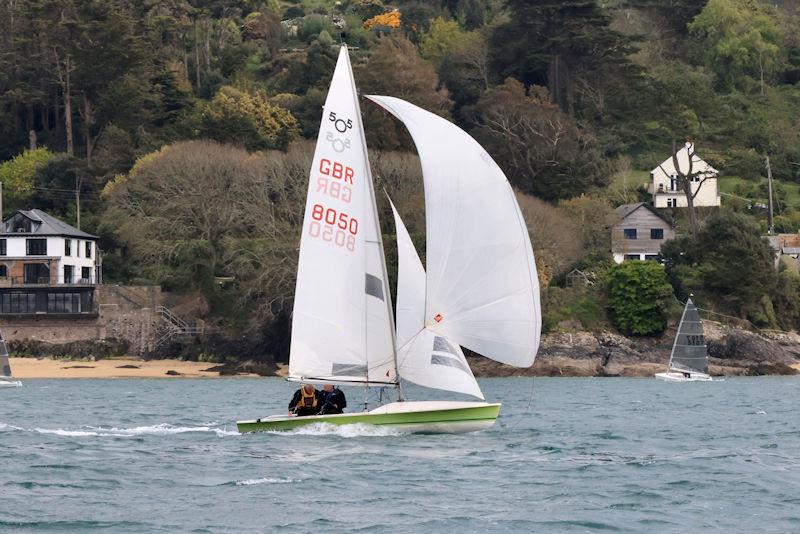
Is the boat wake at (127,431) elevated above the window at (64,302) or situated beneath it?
situated beneath

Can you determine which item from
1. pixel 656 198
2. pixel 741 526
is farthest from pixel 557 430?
pixel 656 198

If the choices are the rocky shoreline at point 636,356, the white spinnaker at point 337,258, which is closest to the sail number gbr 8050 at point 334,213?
the white spinnaker at point 337,258

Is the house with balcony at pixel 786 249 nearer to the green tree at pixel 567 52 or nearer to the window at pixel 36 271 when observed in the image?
the green tree at pixel 567 52

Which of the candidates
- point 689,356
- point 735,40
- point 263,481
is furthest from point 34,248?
point 735,40

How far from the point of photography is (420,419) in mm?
30594

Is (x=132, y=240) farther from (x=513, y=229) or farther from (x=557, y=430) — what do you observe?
(x=513, y=229)

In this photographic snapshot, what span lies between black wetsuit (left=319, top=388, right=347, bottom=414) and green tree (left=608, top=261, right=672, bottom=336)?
42.7m

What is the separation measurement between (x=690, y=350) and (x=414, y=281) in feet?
116

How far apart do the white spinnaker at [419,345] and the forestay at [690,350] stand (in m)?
34.4

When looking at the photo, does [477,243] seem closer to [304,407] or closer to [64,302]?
[304,407]

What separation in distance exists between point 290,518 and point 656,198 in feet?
232

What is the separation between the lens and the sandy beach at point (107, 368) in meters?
67.8

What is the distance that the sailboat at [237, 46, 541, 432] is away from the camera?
97.9ft

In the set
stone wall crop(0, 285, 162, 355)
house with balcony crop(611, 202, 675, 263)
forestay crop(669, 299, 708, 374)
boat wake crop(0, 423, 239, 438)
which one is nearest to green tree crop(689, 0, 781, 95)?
house with balcony crop(611, 202, 675, 263)
